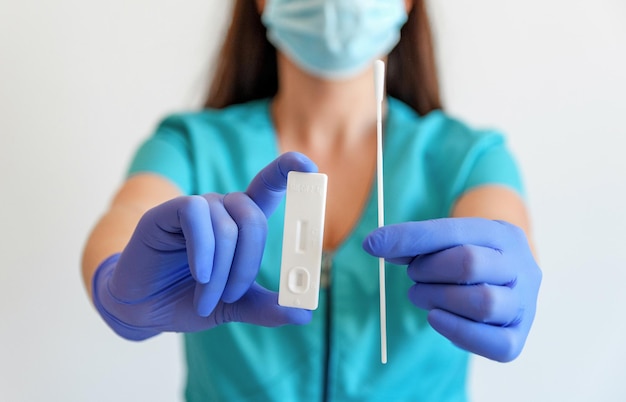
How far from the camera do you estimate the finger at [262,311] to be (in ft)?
1.60

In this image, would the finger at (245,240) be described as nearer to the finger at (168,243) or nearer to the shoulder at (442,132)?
the finger at (168,243)

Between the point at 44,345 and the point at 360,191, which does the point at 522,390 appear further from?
the point at 44,345

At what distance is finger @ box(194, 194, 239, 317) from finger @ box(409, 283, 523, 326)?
6.5 inches

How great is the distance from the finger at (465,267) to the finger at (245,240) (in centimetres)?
14

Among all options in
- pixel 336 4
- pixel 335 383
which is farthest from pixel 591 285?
pixel 336 4

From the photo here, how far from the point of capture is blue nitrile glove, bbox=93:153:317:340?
1.44 ft

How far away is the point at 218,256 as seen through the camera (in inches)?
17.6

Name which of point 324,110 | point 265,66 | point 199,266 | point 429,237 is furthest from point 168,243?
point 265,66

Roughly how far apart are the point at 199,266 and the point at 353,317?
248mm

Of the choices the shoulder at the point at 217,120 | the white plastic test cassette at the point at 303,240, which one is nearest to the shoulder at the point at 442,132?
the shoulder at the point at 217,120

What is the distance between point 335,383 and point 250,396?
0.10 metres

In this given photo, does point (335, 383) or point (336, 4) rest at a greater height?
point (336, 4)

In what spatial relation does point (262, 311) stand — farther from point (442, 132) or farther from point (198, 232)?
point (442, 132)

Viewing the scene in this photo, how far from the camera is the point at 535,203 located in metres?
0.85
